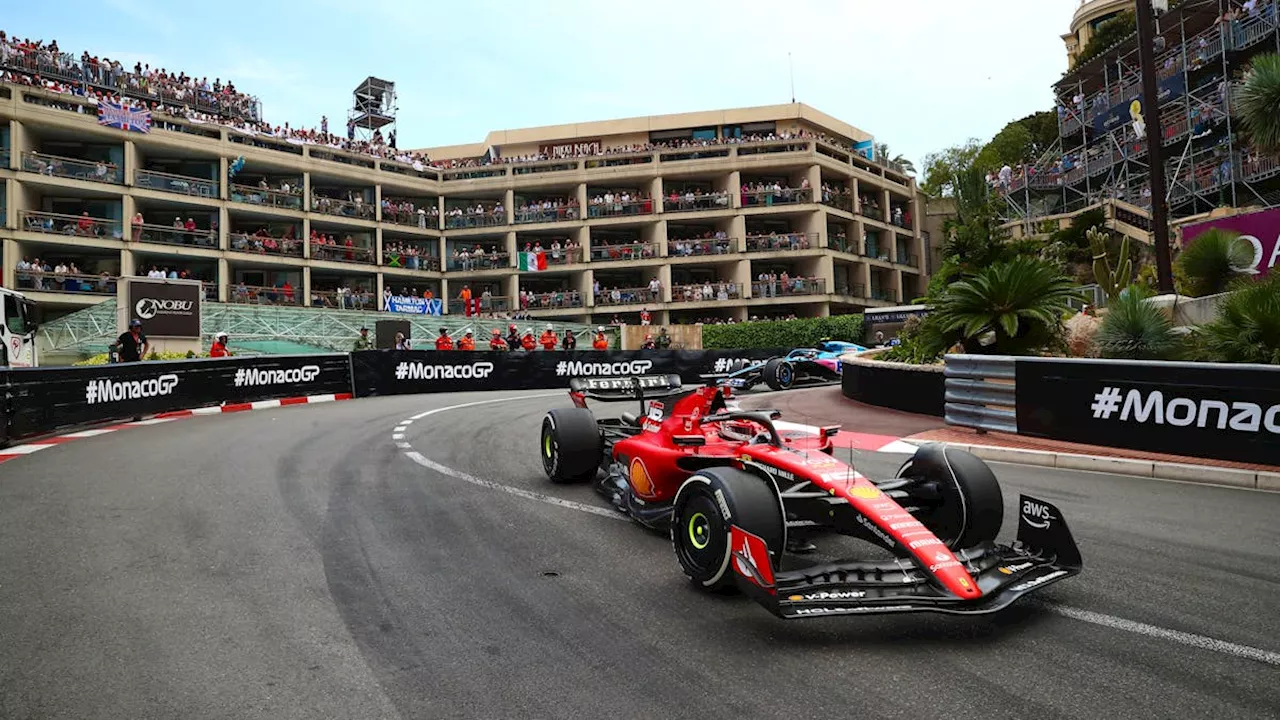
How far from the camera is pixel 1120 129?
36.3 m

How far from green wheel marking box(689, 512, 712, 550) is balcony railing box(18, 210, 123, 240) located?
40156mm

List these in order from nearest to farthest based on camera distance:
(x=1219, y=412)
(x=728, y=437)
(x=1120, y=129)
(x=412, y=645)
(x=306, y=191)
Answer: (x=412, y=645) → (x=728, y=437) → (x=1219, y=412) → (x=1120, y=129) → (x=306, y=191)

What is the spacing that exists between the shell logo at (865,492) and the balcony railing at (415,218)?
44.0 m

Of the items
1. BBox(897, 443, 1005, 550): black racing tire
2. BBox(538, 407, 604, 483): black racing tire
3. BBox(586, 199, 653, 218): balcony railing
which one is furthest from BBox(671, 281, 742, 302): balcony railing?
BBox(897, 443, 1005, 550): black racing tire

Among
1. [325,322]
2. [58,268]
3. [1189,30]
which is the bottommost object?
[325,322]

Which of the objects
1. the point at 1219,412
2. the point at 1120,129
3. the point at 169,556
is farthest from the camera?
the point at 1120,129

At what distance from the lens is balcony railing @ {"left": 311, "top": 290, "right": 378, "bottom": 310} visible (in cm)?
4038

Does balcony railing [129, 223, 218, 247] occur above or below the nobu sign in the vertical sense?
above

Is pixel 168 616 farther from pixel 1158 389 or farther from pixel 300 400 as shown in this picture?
pixel 300 400

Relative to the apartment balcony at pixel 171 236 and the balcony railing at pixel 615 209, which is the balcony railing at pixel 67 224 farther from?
the balcony railing at pixel 615 209

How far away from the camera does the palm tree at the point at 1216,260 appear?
1367cm

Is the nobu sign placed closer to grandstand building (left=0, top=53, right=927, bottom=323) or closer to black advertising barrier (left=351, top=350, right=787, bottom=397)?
black advertising barrier (left=351, top=350, right=787, bottom=397)

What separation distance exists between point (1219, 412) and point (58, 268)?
132 ft

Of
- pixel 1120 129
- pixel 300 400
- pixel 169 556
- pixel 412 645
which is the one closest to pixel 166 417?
pixel 300 400
